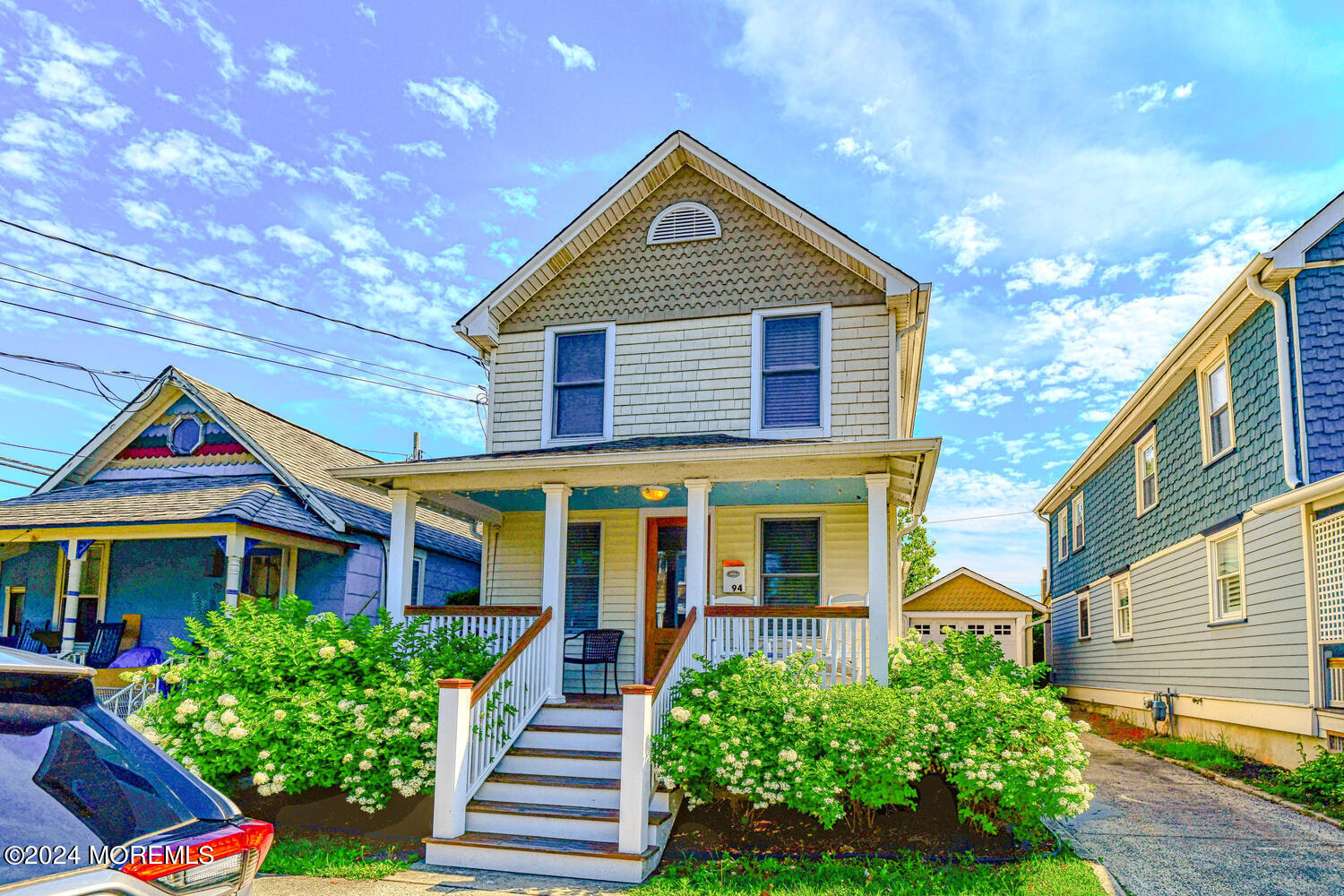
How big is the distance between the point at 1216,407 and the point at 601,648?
354 inches

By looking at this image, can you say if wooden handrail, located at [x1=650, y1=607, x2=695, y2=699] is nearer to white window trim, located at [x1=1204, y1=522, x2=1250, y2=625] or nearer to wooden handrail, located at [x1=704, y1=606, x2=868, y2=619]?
wooden handrail, located at [x1=704, y1=606, x2=868, y2=619]

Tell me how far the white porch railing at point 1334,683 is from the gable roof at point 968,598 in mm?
14351

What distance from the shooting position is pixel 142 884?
80.1 inches

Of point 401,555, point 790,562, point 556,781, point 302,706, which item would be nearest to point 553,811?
point 556,781

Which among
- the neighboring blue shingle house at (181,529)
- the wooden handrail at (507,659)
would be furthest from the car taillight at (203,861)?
the neighboring blue shingle house at (181,529)

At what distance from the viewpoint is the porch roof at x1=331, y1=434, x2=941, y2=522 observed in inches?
330

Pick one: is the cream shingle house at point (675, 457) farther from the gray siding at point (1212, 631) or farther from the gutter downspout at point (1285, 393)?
the gray siding at point (1212, 631)

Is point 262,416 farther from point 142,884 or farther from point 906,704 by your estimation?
point 142,884

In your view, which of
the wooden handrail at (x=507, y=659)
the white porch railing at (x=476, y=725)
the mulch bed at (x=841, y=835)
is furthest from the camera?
the wooden handrail at (x=507, y=659)

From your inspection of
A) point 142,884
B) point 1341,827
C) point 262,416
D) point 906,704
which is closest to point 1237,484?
point 1341,827

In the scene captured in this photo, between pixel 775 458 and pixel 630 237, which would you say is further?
pixel 630 237

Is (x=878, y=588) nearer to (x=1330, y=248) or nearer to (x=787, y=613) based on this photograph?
(x=787, y=613)

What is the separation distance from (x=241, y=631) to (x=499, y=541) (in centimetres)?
376

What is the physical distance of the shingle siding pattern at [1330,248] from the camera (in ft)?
32.7
